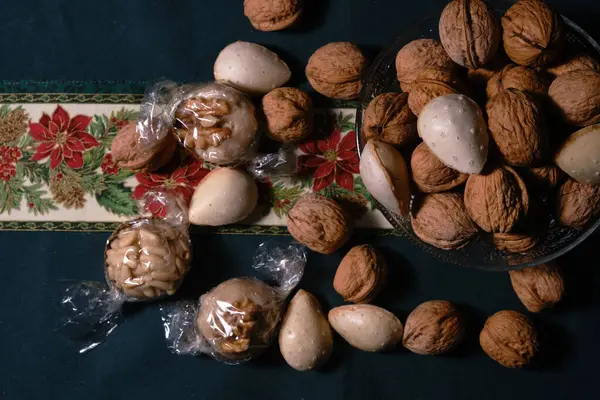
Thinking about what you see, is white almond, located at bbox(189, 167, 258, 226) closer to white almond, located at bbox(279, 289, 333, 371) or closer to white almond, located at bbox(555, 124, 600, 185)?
white almond, located at bbox(279, 289, 333, 371)

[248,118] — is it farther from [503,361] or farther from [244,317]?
[503,361]

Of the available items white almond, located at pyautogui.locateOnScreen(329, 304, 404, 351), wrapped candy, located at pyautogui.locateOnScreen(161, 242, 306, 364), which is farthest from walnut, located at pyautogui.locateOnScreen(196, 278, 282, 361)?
white almond, located at pyautogui.locateOnScreen(329, 304, 404, 351)

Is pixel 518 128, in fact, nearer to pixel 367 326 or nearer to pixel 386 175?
pixel 386 175

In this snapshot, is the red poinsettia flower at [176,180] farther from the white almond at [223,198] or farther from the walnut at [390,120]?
the walnut at [390,120]

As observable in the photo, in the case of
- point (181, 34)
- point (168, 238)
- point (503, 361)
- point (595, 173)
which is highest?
point (181, 34)

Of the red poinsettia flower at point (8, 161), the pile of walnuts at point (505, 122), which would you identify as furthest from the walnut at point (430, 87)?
the red poinsettia flower at point (8, 161)

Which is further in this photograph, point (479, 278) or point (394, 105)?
point (479, 278)

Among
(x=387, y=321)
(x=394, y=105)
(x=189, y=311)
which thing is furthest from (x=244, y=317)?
(x=394, y=105)
